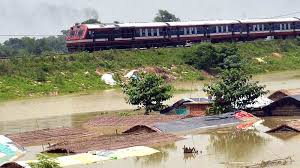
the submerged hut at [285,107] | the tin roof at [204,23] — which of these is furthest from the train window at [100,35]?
the submerged hut at [285,107]

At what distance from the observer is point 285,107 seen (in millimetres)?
31062

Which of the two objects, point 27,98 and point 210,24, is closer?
point 27,98

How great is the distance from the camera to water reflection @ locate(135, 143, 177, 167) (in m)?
21.2

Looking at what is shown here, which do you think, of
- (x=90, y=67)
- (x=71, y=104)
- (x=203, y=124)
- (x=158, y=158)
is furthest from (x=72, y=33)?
(x=158, y=158)

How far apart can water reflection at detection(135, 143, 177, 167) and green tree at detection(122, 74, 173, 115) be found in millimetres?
7893

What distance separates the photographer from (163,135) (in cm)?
2542

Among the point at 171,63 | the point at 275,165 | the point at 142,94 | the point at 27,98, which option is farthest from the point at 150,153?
the point at 171,63

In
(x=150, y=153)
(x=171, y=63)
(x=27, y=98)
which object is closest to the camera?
(x=150, y=153)

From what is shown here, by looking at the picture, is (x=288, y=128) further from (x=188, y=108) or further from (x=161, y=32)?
(x=161, y=32)

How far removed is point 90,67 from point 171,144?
29356 mm

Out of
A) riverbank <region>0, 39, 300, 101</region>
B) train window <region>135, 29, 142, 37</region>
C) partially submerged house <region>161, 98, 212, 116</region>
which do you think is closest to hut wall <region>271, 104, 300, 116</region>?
partially submerged house <region>161, 98, 212, 116</region>

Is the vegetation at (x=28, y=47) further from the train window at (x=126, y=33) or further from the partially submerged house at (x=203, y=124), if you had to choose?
the partially submerged house at (x=203, y=124)

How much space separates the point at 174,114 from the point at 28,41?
6958 cm

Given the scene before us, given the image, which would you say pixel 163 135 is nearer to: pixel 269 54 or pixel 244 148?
pixel 244 148
